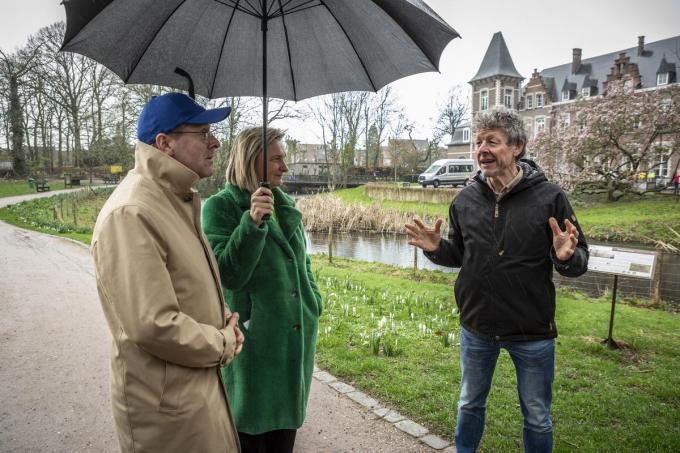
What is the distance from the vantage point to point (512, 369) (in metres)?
4.59

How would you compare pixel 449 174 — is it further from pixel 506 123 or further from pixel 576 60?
pixel 506 123

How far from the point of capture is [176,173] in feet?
5.85

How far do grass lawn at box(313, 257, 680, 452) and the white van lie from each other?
30.0m

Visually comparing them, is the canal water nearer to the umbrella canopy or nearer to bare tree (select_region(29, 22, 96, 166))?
the umbrella canopy

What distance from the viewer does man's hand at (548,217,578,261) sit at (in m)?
2.40

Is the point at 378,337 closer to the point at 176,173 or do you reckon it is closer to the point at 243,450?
the point at 243,450

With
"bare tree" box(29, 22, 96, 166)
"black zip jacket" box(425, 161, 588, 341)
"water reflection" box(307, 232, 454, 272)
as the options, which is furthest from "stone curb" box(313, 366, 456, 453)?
"bare tree" box(29, 22, 96, 166)

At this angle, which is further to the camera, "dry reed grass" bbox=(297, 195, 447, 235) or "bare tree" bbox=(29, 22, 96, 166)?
"bare tree" bbox=(29, 22, 96, 166)

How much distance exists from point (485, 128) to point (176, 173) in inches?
71.5

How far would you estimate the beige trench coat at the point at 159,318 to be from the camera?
151cm

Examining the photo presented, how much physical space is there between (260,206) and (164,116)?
1.90 ft

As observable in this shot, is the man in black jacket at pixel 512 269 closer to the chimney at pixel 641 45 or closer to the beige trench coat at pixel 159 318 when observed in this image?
the beige trench coat at pixel 159 318

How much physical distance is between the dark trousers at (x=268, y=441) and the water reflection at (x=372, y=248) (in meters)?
11.0

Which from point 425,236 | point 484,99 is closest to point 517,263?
point 425,236
